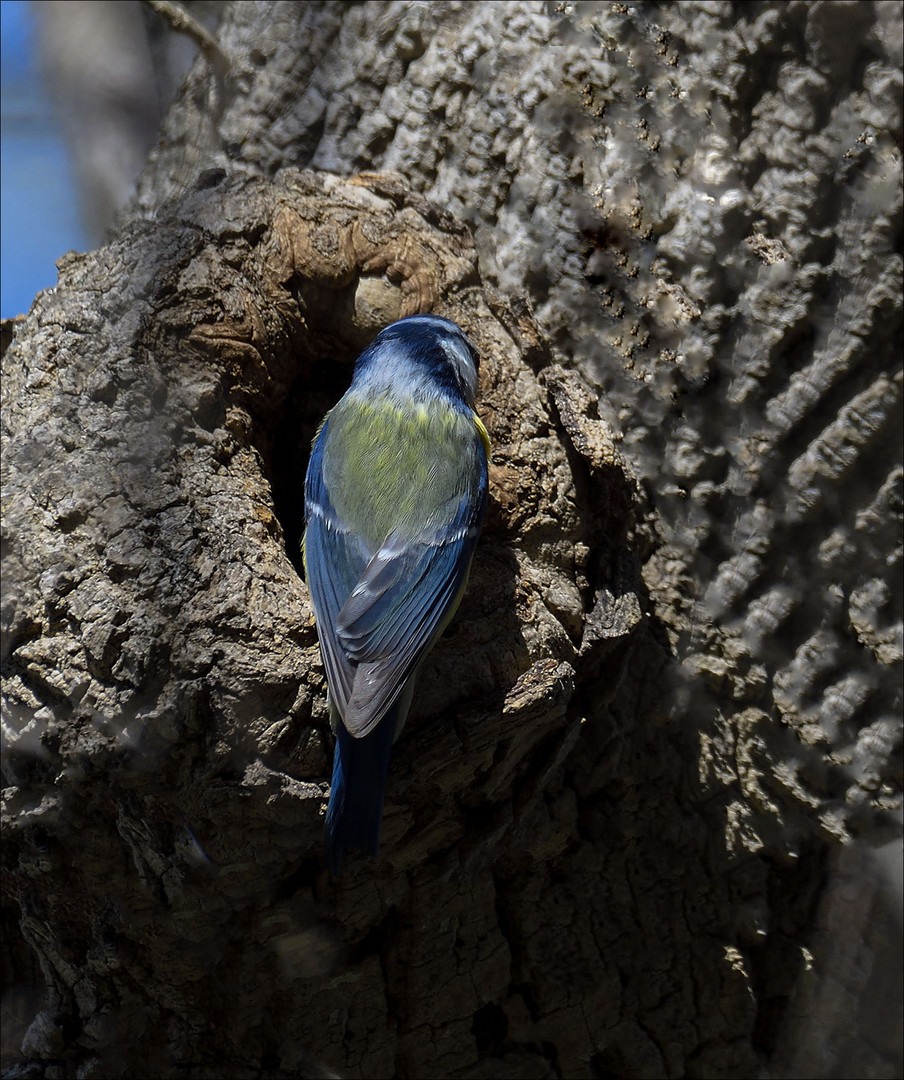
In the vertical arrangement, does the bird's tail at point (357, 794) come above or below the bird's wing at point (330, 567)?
below

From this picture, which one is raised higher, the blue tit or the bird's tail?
the blue tit

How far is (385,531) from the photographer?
1.95 m

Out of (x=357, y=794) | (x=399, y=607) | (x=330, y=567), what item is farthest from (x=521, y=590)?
(x=357, y=794)

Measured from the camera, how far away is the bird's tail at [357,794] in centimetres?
151

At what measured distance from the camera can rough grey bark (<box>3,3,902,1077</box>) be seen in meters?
1.65

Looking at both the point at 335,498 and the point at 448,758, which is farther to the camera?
the point at 335,498

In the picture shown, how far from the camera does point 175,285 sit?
1903mm

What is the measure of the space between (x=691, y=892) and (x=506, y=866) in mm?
527

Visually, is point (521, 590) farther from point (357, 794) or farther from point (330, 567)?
point (357, 794)

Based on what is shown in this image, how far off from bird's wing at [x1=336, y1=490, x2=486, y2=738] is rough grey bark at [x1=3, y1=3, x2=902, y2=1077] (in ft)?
0.32

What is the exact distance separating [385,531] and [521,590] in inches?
12.9

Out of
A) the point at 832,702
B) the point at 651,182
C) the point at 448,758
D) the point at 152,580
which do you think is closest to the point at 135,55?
the point at 651,182

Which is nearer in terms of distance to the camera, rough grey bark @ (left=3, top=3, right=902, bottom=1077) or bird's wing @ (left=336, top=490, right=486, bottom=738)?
bird's wing @ (left=336, top=490, right=486, bottom=738)

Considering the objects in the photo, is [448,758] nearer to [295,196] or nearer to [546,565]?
[546,565]
